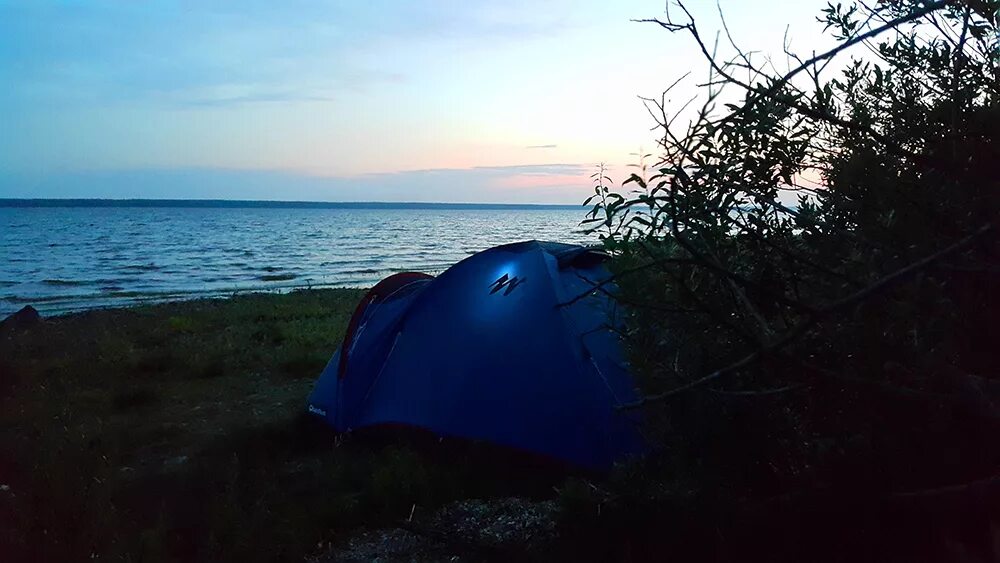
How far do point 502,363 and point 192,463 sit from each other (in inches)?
121

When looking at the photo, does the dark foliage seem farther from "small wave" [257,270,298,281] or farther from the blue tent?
"small wave" [257,270,298,281]

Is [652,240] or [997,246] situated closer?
[997,246]

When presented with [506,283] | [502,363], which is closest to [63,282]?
[506,283]

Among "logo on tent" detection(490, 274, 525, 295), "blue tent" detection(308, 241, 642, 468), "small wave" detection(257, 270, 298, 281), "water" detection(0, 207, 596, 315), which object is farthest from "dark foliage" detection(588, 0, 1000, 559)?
"small wave" detection(257, 270, 298, 281)

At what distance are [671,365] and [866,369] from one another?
102cm

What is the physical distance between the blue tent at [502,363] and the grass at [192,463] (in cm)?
34

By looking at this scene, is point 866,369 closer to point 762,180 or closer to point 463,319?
point 762,180

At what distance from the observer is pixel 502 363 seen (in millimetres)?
6457

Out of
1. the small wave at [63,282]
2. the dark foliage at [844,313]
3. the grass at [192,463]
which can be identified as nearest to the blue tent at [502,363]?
the grass at [192,463]

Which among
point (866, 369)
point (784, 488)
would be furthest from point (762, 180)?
point (784, 488)

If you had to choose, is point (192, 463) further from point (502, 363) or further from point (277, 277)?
point (277, 277)

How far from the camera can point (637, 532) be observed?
4.00m

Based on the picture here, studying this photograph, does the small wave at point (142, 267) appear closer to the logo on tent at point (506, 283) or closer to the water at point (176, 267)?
the water at point (176, 267)

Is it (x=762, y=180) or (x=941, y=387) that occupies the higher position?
(x=762, y=180)
